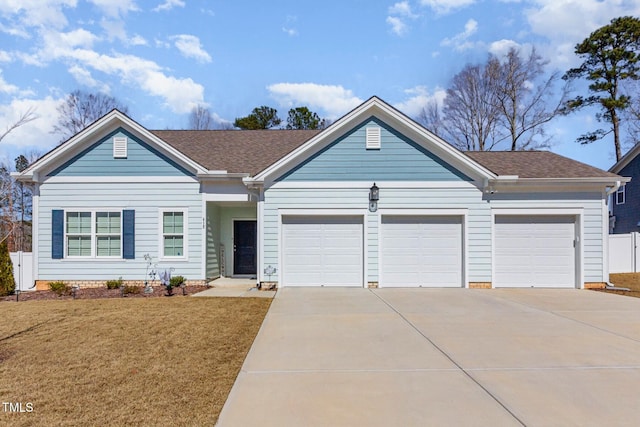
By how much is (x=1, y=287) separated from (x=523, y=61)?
96.9 ft

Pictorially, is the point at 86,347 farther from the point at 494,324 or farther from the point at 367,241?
the point at 367,241

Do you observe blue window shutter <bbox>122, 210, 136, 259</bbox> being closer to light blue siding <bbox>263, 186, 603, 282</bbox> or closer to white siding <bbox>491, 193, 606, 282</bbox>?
light blue siding <bbox>263, 186, 603, 282</bbox>

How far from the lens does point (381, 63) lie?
15422mm

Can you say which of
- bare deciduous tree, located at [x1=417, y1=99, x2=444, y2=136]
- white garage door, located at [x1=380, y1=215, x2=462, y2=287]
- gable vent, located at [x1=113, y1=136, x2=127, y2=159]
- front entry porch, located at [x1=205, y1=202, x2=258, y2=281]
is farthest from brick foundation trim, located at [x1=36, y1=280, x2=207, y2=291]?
bare deciduous tree, located at [x1=417, y1=99, x2=444, y2=136]

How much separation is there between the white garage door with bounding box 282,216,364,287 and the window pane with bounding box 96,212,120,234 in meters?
5.10

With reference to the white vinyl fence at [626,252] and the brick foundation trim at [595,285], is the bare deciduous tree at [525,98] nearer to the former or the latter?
the white vinyl fence at [626,252]

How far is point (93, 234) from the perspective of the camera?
1155cm

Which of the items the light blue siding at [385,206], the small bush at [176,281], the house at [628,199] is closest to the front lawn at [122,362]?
the small bush at [176,281]

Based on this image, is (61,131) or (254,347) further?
(61,131)

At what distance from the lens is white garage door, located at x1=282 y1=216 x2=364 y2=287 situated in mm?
11164

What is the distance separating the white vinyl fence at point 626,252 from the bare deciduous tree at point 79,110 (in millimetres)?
28320

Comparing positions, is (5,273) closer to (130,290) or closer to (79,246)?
(79,246)

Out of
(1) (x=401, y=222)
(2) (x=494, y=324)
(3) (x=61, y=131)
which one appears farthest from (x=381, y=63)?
(3) (x=61, y=131)

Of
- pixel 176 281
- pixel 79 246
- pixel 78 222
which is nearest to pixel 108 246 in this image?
pixel 79 246
